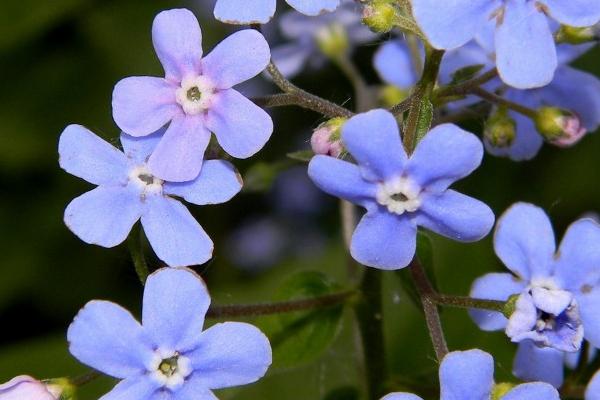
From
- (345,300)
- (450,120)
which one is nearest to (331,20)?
(450,120)

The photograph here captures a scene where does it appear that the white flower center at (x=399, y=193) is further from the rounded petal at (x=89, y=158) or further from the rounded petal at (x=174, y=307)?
the rounded petal at (x=89, y=158)

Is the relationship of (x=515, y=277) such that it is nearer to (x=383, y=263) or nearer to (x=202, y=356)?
(x=383, y=263)

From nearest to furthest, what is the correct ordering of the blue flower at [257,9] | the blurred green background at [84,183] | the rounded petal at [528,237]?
the blue flower at [257,9], the rounded petal at [528,237], the blurred green background at [84,183]

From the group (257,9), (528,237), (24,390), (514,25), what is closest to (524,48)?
(514,25)

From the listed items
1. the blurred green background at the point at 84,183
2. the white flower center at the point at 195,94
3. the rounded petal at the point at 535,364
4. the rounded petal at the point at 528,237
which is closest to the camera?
the white flower center at the point at 195,94

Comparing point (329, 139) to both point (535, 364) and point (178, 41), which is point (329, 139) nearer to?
point (178, 41)

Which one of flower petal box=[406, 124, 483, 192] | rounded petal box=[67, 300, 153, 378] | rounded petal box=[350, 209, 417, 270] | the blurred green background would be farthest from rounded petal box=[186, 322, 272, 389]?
the blurred green background

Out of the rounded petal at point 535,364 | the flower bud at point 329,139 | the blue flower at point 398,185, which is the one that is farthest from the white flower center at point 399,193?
the rounded petal at point 535,364
